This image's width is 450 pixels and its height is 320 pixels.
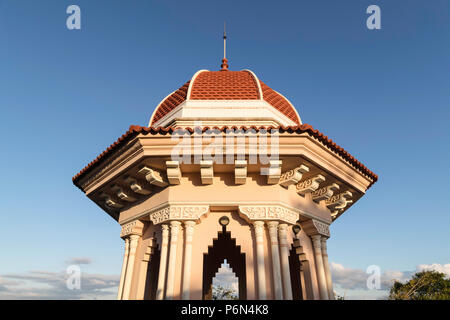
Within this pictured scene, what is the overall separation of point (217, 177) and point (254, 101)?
11.2ft

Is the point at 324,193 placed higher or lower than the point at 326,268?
higher

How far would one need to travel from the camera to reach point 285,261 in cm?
707

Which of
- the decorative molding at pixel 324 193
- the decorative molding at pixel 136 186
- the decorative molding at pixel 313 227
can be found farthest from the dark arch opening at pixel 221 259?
the decorative molding at pixel 136 186

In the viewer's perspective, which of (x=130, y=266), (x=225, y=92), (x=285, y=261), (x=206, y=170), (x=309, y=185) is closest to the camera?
(x=285, y=261)

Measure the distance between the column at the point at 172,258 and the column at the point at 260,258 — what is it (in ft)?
6.39

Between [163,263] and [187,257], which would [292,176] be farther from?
[163,263]

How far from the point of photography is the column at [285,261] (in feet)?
22.6

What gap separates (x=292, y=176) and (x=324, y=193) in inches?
62.3


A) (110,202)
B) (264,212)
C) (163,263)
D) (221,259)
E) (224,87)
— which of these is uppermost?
(224,87)

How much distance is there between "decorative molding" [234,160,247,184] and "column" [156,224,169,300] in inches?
85.2

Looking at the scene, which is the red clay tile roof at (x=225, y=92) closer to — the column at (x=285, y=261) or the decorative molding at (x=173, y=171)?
the decorative molding at (x=173, y=171)

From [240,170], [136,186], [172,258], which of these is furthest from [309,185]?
[136,186]

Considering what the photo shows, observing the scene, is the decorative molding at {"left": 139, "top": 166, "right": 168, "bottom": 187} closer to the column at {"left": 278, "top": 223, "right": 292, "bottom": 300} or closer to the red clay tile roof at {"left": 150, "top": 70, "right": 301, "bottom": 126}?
the column at {"left": 278, "top": 223, "right": 292, "bottom": 300}
